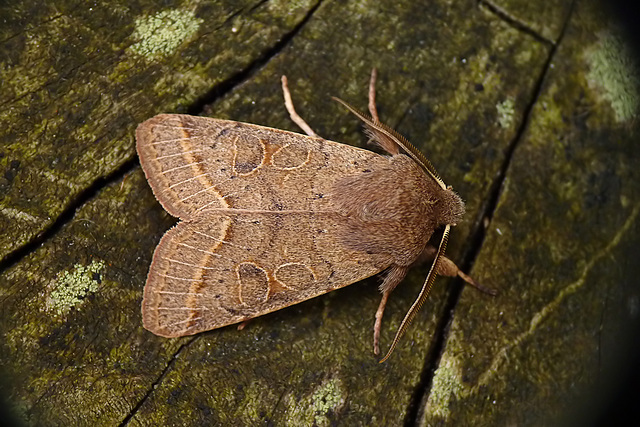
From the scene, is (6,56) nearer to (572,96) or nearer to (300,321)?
(300,321)

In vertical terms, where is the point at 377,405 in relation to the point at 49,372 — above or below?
above

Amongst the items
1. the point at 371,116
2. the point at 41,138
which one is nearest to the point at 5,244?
the point at 41,138

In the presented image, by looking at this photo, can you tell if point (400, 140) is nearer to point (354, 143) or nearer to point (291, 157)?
point (354, 143)

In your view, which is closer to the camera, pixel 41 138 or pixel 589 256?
pixel 41 138

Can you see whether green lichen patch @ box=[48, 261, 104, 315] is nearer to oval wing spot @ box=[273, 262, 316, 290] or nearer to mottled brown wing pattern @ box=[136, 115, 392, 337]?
mottled brown wing pattern @ box=[136, 115, 392, 337]

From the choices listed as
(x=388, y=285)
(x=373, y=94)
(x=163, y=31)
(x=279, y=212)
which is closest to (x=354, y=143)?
(x=373, y=94)
